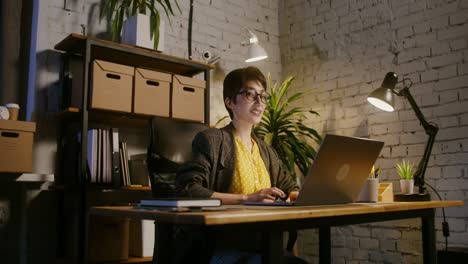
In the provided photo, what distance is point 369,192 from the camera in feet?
5.49

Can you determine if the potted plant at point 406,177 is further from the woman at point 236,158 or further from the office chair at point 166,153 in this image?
the office chair at point 166,153

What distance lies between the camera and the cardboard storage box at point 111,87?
2492 mm

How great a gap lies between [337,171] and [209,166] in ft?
1.82

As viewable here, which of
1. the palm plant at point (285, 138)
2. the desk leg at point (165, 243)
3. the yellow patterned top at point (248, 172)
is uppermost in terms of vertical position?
the palm plant at point (285, 138)

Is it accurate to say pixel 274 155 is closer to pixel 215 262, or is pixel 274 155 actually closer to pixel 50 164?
pixel 215 262

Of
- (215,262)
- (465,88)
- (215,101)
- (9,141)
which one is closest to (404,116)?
(465,88)

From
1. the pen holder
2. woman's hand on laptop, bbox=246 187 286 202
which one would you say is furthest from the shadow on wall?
the pen holder

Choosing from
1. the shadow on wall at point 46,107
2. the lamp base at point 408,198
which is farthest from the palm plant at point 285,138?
the shadow on wall at point 46,107

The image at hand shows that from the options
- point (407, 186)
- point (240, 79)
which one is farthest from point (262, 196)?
point (407, 186)

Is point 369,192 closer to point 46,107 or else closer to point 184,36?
point 46,107

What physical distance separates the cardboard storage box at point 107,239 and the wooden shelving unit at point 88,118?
0.26 ft

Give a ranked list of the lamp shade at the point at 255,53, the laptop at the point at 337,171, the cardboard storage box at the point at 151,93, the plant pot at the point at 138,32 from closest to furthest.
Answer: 1. the laptop at the point at 337,171
2. the cardboard storage box at the point at 151,93
3. the plant pot at the point at 138,32
4. the lamp shade at the point at 255,53

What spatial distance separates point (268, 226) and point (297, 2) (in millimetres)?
3293

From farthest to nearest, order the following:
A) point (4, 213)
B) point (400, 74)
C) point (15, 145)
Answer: point (400, 74), point (4, 213), point (15, 145)
